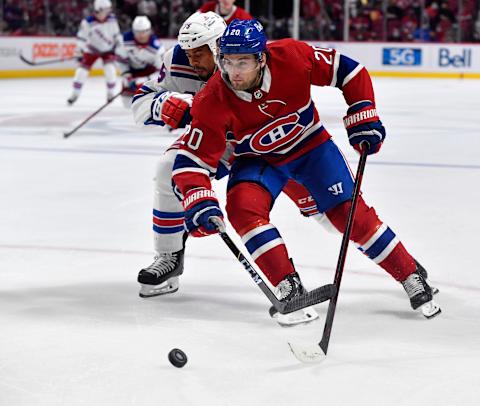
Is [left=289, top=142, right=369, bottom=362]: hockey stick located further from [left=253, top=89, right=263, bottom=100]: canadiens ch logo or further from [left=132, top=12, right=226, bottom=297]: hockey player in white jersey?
[left=132, top=12, right=226, bottom=297]: hockey player in white jersey

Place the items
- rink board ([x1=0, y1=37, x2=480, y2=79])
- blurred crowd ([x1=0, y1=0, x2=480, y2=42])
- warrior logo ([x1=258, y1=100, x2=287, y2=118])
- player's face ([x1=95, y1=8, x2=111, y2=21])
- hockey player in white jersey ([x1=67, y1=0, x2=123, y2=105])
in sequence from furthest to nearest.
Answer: blurred crowd ([x1=0, y1=0, x2=480, y2=42]) < rink board ([x1=0, y1=37, x2=480, y2=79]) < player's face ([x1=95, y1=8, x2=111, y2=21]) < hockey player in white jersey ([x1=67, y1=0, x2=123, y2=105]) < warrior logo ([x1=258, y1=100, x2=287, y2=118])

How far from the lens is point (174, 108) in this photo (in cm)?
304

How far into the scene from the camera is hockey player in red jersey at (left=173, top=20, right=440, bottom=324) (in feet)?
8.98

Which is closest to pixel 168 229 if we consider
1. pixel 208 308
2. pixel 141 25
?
pixel 208 308

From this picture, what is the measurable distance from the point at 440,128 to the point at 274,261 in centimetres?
588

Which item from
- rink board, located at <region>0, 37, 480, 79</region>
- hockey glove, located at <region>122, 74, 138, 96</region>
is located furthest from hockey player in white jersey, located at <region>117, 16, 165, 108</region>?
rink board, located at <region>0, 37, 480, 79</region>

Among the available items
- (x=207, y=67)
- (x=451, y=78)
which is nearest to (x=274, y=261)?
(x=207, y=67)

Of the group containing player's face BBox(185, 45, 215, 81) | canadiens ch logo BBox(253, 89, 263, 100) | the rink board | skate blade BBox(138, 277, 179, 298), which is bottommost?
the rink board

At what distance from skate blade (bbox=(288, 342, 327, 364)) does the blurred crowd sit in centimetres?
1328

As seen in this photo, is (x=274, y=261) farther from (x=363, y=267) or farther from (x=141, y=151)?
(x=141, y=151)

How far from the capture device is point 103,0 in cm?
1129

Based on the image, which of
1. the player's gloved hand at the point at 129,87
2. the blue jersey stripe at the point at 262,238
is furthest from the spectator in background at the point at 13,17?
the blue jersey stripe at the point at 262,238

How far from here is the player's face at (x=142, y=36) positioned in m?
9.28

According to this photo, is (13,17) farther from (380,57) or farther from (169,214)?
(169,214)
